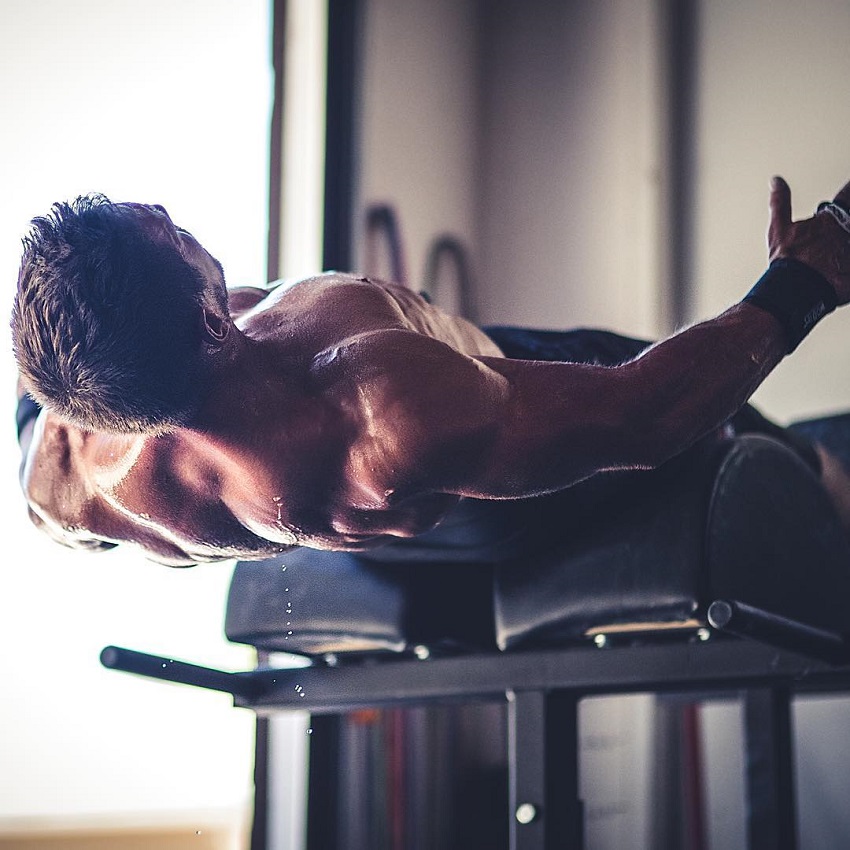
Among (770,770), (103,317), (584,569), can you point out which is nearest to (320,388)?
(103,317)

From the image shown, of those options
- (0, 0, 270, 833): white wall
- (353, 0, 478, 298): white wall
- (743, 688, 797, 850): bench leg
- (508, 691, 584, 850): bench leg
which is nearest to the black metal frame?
(508, 691, 584, 850): bench leg

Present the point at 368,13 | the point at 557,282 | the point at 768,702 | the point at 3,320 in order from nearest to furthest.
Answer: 1. the point at 768,702
2. the point at 3,320
3. the point at 368,13
4. the point at 557,282

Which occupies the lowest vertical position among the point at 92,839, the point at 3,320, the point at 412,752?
the point at 92,839

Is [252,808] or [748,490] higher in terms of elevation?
[748,490]

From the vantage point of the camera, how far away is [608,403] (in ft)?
3.29

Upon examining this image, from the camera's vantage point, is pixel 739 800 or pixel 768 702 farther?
pixel 739 800

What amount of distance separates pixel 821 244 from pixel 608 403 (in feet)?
0.96

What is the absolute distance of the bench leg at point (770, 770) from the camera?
1.49 meters

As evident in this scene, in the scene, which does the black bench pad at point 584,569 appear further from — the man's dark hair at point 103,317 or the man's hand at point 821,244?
the man's dark hair at point 103,317

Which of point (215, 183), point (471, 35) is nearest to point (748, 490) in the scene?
point (215, 183)

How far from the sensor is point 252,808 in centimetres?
217

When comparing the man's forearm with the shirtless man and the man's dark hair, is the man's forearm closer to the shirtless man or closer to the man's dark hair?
the shirtless man

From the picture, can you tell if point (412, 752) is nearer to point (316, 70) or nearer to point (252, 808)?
point (252, 808)

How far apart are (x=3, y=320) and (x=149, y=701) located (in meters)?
0.67
